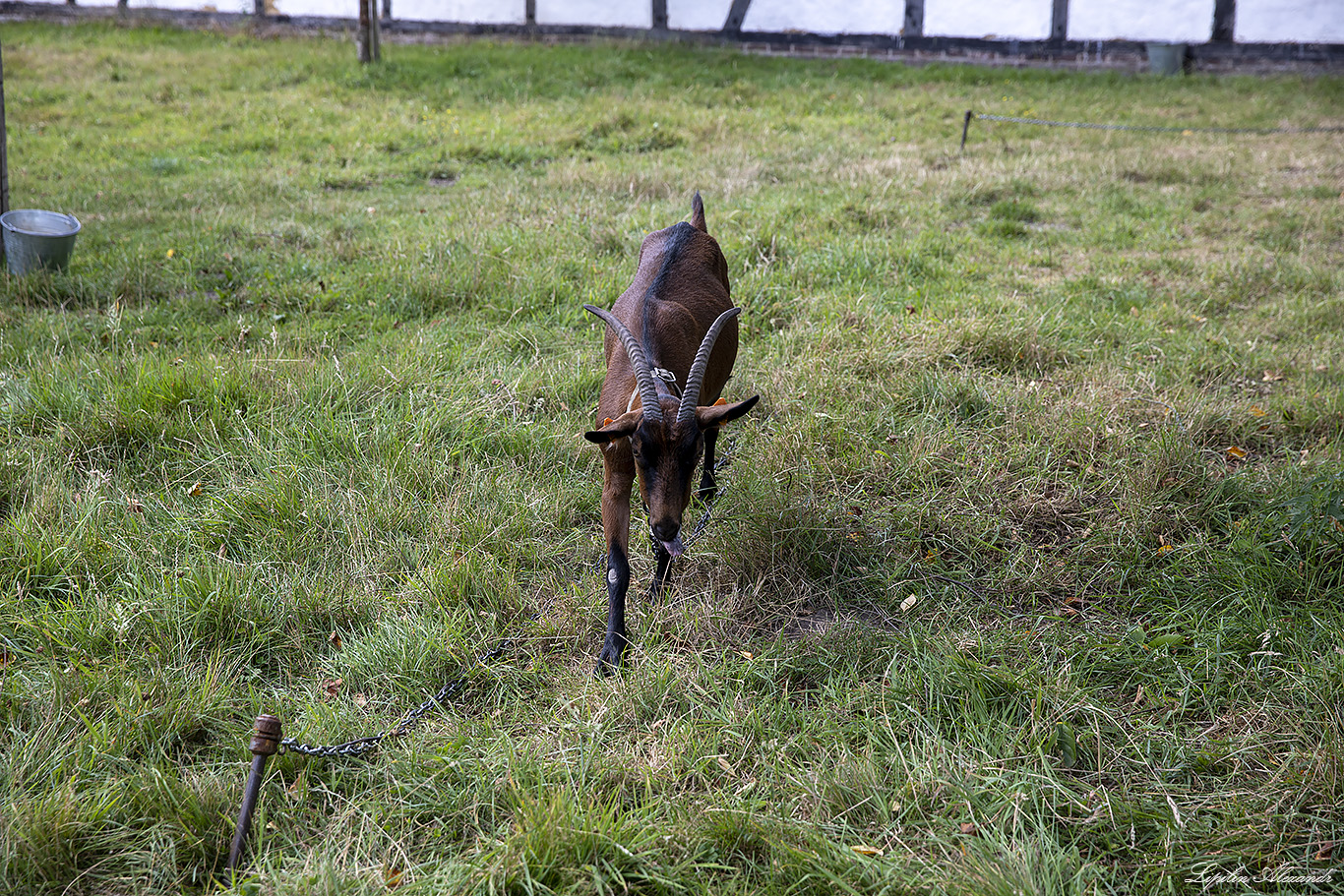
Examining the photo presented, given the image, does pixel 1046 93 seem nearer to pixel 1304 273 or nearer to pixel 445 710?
pixel 1304 273

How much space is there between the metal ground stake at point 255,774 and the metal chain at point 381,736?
85 millimetres

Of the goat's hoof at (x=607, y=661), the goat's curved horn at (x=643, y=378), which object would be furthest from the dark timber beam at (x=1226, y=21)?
the goat's hoof at (x=607, y=661)

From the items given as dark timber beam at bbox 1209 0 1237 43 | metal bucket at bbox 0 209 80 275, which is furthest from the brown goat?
dark timber beam at bbox 1209 0 1237 43

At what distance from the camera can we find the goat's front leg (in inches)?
123

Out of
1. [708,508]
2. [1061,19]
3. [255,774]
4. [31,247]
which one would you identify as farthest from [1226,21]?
[255,774]

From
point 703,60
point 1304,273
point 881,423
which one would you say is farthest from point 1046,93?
point 881,423

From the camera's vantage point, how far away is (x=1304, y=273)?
6543 mm

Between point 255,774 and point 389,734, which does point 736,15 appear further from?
point 255,774

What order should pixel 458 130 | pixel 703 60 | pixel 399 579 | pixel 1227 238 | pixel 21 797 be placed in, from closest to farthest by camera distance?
pixel 21 797 < pixel 399 579 < pixel 1227 238 < pixel 458 130 < pixel 703 60

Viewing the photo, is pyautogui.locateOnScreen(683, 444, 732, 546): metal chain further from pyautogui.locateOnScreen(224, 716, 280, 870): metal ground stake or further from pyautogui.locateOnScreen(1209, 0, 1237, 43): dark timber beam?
pyautogui.locateOnScreen(1209, 0, 1237, 43): dark timber beam

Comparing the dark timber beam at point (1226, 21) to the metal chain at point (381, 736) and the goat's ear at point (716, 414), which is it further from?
the metal chain at point (381, 736)

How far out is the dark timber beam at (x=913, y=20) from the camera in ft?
61.6

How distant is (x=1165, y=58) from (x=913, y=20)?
5035mm

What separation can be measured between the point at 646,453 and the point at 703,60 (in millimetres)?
15607
